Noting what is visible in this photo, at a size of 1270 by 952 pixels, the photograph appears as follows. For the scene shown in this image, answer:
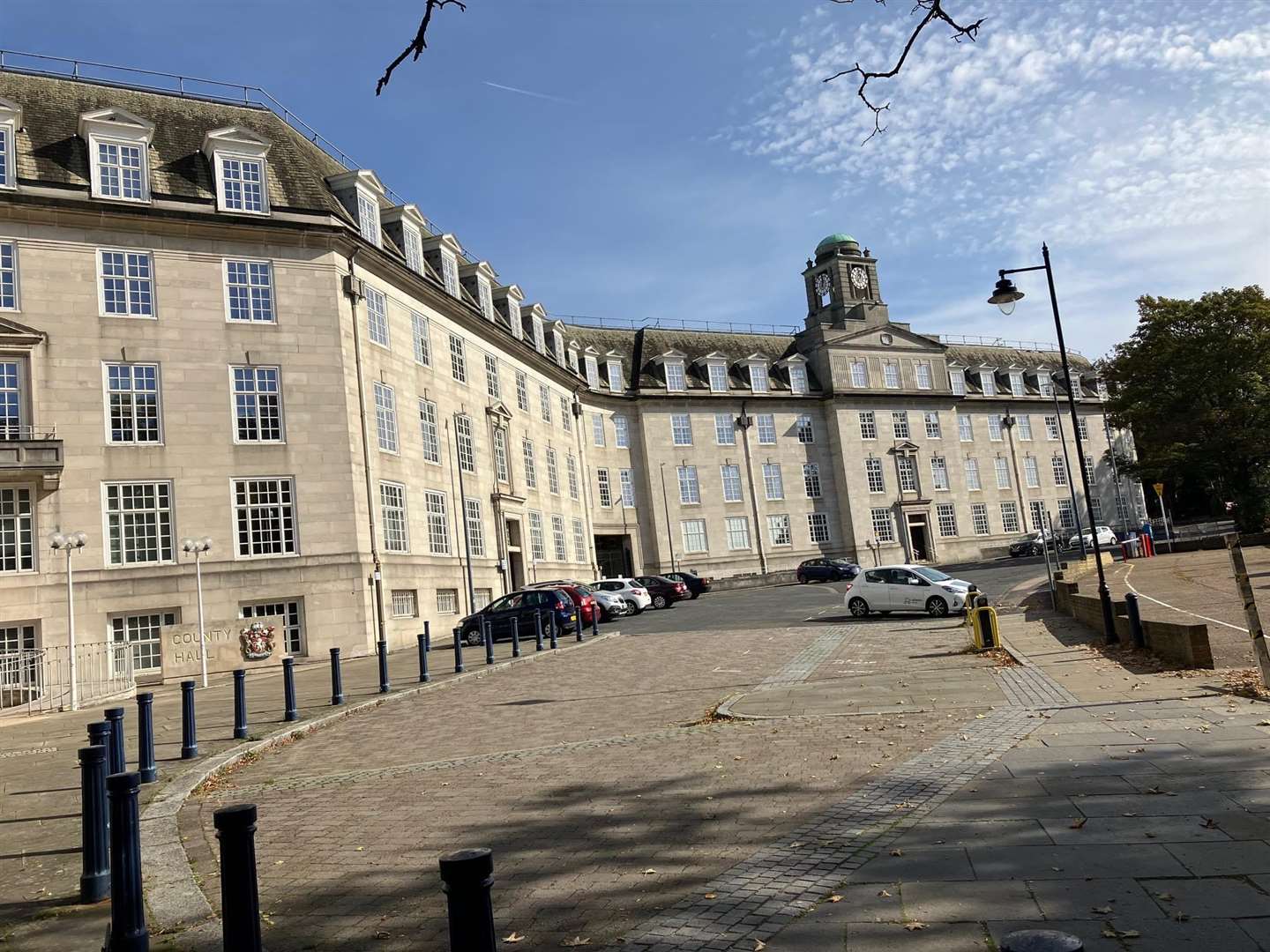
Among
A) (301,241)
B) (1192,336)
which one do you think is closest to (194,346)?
(301,241)

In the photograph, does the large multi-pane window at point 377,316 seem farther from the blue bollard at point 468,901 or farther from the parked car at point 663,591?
the blue bollard at point 468,901

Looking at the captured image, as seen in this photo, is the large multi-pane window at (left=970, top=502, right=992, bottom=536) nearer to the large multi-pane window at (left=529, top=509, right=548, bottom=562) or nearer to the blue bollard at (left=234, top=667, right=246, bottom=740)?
the large multi-pane window at (left=529, top=509, right=548, bottom=562)

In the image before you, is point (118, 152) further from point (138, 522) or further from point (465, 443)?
point (465, 443)

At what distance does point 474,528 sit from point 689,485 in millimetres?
24530

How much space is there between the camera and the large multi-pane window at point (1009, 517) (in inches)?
2739

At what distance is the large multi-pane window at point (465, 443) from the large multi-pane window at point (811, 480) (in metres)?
31.0

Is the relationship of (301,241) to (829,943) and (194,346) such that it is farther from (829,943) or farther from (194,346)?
(829,943)

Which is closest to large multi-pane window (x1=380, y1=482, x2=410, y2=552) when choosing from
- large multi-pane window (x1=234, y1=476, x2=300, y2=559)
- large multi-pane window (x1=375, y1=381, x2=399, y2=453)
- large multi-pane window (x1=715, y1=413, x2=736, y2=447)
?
large multi-pane window (x1=375, y1=381, x2=399, y2=453)

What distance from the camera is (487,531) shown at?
37938 millimetres

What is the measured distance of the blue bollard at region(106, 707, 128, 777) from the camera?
8.08 m

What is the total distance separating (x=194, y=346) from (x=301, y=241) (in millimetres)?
4702

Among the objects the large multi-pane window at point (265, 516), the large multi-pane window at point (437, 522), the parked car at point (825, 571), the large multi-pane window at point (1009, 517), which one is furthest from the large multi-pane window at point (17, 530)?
the large multi-pane window at point (1009, 517)

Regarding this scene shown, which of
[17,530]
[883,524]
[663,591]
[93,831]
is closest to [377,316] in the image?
[17,530]

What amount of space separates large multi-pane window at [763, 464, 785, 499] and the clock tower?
11.9m
